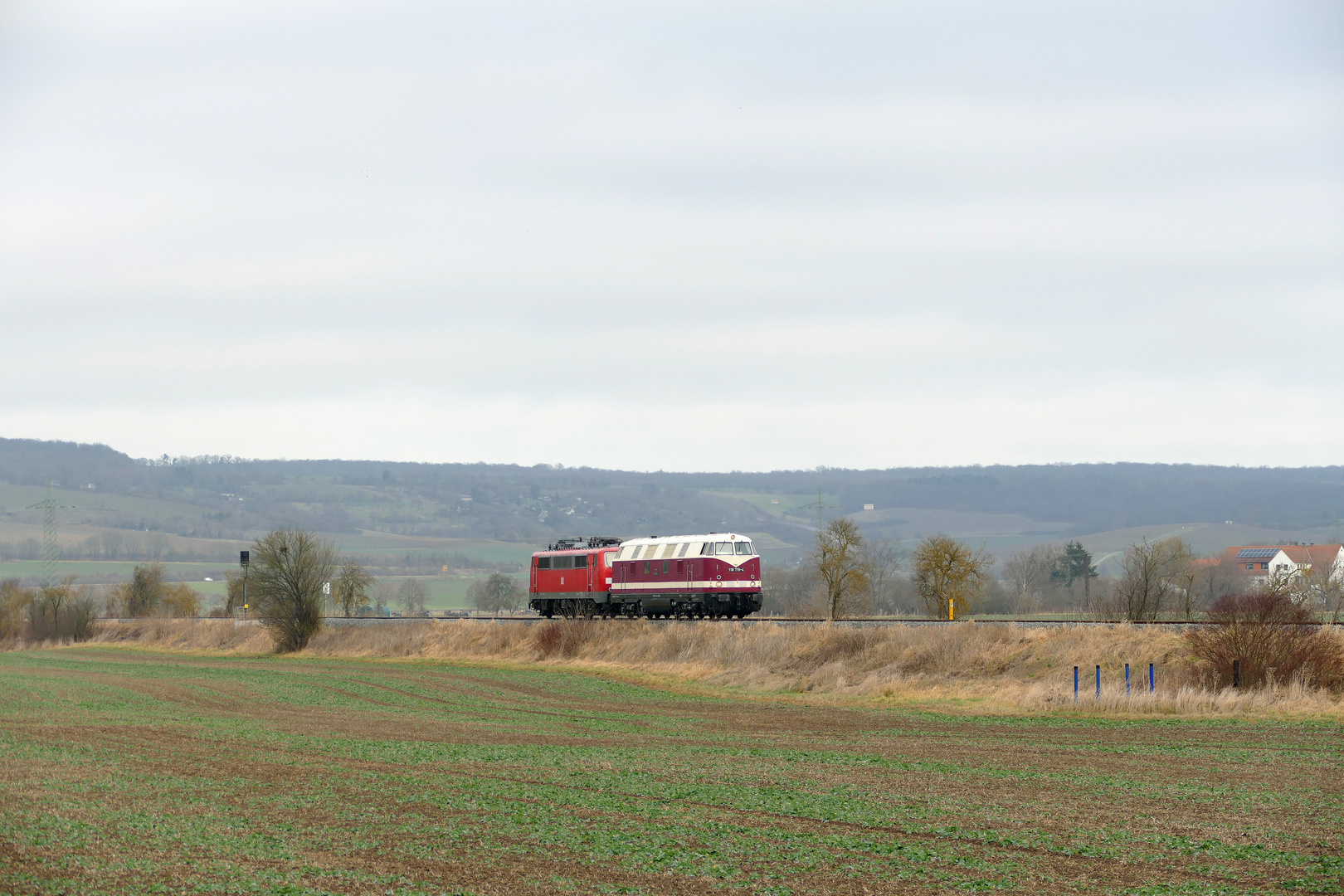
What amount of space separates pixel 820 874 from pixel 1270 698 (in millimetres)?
22798

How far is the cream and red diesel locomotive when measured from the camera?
6125cm

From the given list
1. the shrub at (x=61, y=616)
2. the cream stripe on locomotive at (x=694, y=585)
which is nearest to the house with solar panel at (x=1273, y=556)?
the cream stripe on locomotive at (x=694, y=585)

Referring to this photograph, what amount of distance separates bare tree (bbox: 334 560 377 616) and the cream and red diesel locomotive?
49154 mm

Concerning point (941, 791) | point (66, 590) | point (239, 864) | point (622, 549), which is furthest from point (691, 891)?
point (66, 590)

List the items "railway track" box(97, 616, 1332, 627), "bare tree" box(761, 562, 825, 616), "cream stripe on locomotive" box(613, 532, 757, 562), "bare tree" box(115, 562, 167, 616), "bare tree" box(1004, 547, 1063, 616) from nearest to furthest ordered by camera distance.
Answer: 1. "railway track" box(97, 616, 1332, 627)
2. "cream stripe on locomotive" box(613, 532, 757, 562)
3. "bare tree" box(115, 562, 167, 616)
4. "bare tree" box(761, 562, 825, 616)
5. "bare tree" box(1004, 547, 1063, 616)

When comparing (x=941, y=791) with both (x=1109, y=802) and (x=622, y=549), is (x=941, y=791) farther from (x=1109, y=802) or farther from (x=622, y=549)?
(x=622, y=549)

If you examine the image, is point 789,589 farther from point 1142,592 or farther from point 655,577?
point 1142,592

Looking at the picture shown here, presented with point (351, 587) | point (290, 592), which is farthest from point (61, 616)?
point (290, 592)

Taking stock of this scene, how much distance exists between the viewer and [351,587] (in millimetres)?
117938

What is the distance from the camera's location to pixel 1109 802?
20.0 m

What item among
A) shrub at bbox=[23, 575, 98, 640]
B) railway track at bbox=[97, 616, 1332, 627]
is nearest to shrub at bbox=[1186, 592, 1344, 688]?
railway track at bbox=[97, 616, 1332, 627]

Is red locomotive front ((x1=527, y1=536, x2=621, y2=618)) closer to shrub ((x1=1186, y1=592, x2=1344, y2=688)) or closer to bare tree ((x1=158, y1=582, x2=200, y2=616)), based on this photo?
shrub ((x1=1186, y1=592, x2=1344, y2=688))

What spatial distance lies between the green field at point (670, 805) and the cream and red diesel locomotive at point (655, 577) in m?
25.2

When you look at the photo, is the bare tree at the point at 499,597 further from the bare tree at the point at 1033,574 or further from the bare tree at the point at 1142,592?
the bare tree at the point at 1142,592
